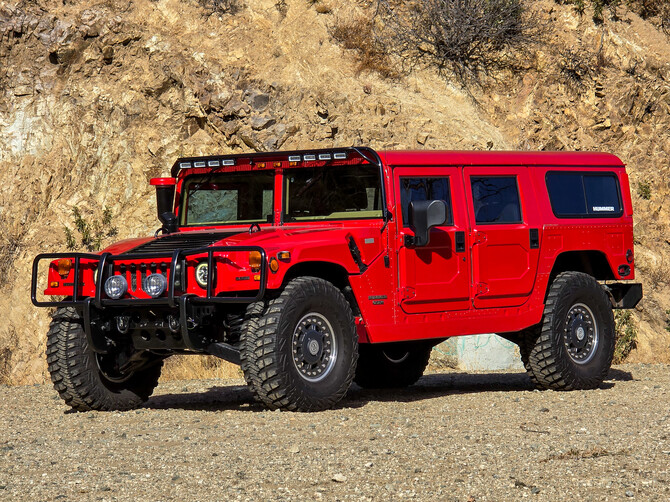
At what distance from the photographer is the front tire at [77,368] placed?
911 centimetres

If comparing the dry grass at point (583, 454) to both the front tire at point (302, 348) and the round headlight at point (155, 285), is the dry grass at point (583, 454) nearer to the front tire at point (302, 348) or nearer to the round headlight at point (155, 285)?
the front tire at point (302, 348)

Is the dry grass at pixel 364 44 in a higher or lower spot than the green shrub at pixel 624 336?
higher

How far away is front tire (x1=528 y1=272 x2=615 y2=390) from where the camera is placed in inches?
410

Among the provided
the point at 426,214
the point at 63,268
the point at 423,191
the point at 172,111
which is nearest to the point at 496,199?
the point at 423,191

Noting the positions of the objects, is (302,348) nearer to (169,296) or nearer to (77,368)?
(169,296)

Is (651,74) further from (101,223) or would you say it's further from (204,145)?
(101,223)

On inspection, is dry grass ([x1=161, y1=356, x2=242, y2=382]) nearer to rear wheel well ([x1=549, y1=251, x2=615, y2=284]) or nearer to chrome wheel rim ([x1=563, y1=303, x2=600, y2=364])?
rear wheel well ([x1=549, y1=251, x2=615, y2=284])

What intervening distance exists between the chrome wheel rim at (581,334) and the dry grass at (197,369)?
601 centimetres

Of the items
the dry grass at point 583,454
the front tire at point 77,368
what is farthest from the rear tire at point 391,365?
the dry grass at point 583,454

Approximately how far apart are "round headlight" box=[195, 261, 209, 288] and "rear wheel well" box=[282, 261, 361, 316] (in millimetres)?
791

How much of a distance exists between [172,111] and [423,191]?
9686mm

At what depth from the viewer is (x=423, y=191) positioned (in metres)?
9.64

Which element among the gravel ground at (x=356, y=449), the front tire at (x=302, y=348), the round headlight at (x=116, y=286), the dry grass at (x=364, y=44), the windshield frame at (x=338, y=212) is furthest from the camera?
the dry grass at (x=364, y=44)

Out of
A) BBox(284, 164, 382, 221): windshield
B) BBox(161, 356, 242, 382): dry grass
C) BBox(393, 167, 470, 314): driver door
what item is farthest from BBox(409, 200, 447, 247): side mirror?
BBox(161, 356, 242, 382): dry grass
